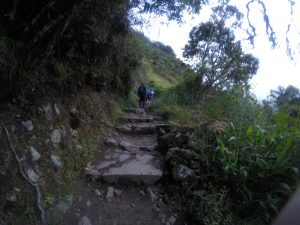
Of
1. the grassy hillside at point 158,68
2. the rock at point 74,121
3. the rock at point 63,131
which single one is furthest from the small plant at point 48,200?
the grassy hillside at point 158,68

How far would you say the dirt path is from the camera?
10.5ft

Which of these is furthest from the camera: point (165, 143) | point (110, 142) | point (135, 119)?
point (135, 119)

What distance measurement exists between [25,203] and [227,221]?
231cm

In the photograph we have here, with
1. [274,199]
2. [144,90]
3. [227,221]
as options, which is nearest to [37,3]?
[227,221]

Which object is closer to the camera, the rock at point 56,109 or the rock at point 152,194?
the rock at point 152,194

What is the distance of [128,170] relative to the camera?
4.05m

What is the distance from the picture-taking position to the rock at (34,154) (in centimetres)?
298

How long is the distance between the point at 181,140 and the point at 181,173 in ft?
3.11

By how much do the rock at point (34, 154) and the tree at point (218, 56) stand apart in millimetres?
7360

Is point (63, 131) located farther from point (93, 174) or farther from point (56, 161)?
point (93, 174)

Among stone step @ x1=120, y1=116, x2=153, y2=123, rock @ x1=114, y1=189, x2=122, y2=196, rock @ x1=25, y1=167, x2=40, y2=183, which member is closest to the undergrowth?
rock @ x1=114, y1=189, x2=122, y2=196

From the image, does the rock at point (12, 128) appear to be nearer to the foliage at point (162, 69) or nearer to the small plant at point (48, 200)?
the small plant at point (48, 200)

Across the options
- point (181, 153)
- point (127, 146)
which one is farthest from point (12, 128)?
point (127, 146)

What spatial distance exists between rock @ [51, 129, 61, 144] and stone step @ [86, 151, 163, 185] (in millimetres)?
702
